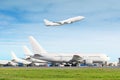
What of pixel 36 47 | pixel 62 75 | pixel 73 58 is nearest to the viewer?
pixel 62 75

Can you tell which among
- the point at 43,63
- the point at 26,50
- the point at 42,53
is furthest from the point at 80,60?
the point at 26,50

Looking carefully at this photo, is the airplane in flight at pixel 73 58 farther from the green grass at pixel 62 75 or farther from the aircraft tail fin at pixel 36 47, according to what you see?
the green grass at pixel 62 75

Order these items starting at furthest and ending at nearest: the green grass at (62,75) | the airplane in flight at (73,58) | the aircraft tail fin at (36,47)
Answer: the aircraft tail fin at (36,47) < the airplane in flight at (73,58) < the green grass at (62,75)

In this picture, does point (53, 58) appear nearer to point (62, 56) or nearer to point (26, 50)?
point (62, 56)

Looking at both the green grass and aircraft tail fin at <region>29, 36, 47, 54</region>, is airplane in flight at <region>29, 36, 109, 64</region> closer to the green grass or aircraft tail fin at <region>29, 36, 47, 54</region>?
aircraft tail fin at <region>29, 36, 47, 54</region>

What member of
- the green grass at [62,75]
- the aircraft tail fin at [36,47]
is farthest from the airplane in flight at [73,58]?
the green grass at [62,75]

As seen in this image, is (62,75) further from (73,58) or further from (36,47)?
(36,47)

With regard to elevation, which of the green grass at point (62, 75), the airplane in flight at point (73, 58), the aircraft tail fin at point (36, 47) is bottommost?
the green grass at point (62, 75)

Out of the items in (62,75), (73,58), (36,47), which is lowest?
(62,75)

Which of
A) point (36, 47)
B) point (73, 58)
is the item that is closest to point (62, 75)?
point (73, 58)

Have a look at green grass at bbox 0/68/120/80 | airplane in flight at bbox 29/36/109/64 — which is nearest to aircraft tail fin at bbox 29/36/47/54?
airplane in flight at bbox 29/36/109/64

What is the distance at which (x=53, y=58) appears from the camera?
160500mm

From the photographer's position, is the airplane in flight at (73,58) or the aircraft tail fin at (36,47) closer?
the airplane in flight at (73,58)

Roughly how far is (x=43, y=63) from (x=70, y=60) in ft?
93.0
